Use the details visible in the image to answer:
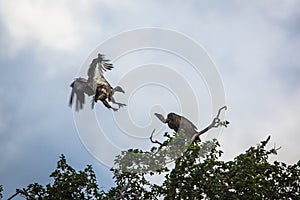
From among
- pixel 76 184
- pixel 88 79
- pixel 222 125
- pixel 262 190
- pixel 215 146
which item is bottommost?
pixel 262 190

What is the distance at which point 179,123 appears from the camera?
1545 cm

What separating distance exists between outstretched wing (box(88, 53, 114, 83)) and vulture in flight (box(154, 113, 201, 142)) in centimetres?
295

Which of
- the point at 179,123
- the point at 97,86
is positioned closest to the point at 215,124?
the point at 179,123

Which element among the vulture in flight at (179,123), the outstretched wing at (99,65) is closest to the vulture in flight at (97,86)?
the outstretched wing at (99,65)

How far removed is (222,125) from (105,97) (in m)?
3.96

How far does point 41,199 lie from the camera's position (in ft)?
44.9

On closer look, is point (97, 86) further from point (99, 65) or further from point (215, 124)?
point (215, 124)

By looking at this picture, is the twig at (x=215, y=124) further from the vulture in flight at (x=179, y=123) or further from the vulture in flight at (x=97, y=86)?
the vulture in flight at (x=97, y=86)

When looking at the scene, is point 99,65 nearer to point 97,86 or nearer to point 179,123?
point 97,86

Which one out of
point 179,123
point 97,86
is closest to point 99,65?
point 97,86

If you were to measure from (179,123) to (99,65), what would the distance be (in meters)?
3.52

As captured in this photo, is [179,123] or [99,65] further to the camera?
[179,123]

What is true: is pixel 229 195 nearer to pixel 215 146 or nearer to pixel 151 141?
pixel 215 146

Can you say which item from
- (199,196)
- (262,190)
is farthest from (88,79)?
(262,190)
